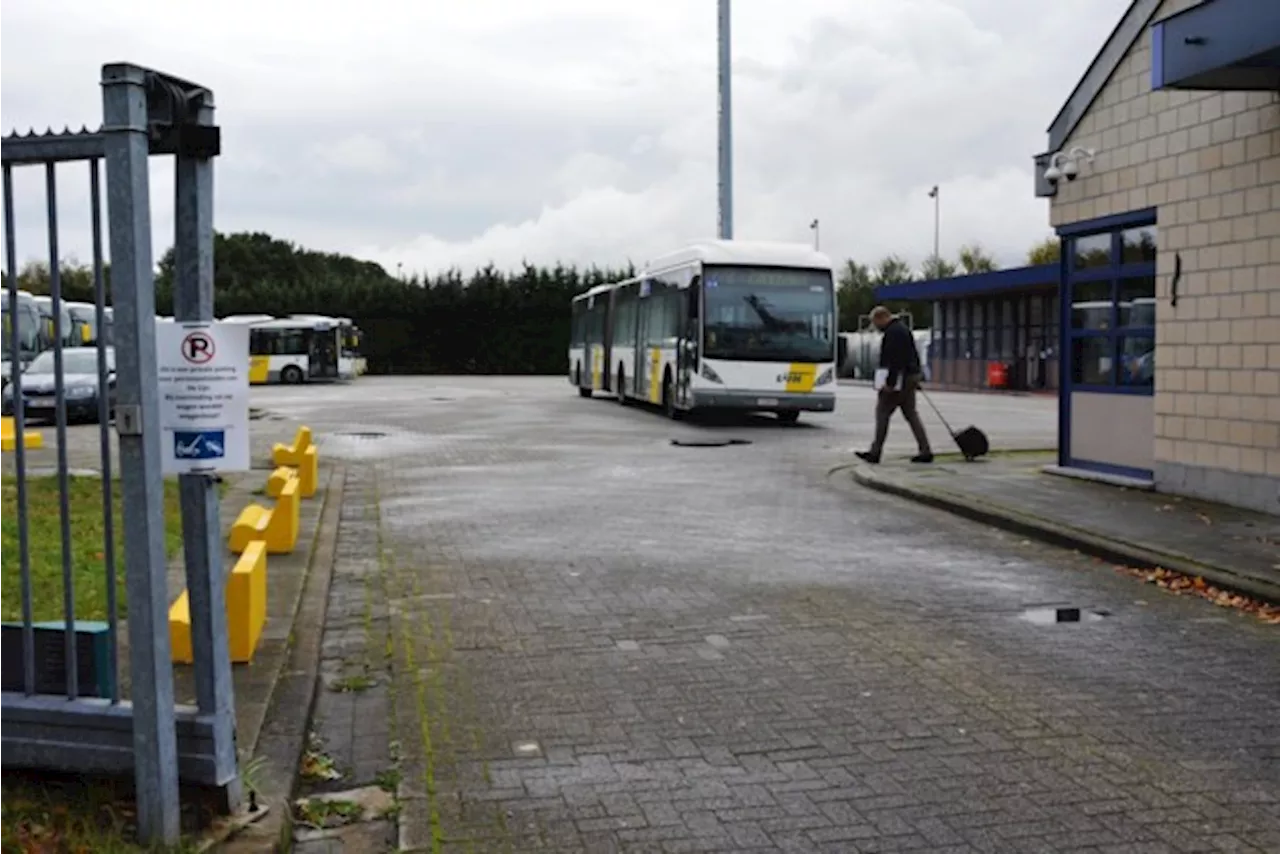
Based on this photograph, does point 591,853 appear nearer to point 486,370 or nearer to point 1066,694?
point 1066,694

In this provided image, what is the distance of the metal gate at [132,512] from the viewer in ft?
12.7

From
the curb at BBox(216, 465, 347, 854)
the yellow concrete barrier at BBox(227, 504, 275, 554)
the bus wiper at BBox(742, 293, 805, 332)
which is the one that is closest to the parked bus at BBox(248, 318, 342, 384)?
the bus wiper at BBox(742, 293, 805, 332)

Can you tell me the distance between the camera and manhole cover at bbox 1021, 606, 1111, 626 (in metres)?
7.80

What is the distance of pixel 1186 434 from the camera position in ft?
40.3

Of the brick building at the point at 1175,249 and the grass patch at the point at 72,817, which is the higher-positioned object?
the brick building at the point at 1175,249

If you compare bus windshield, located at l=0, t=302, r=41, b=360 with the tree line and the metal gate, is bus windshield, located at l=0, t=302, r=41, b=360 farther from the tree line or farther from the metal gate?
the tree line

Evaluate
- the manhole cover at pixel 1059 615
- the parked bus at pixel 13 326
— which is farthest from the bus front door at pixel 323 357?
the parked bus at pixel 13 326

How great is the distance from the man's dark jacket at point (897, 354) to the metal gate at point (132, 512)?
43.6 ft

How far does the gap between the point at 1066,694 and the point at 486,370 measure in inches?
2497

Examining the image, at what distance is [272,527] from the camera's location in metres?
9.71

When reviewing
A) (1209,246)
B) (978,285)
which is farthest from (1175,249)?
(978,285)

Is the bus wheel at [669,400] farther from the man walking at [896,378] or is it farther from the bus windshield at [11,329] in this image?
the bus windshield at [11,329]

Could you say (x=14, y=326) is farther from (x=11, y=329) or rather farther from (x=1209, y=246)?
(x=1209, y=246)

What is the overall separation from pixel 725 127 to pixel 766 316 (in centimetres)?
1062
